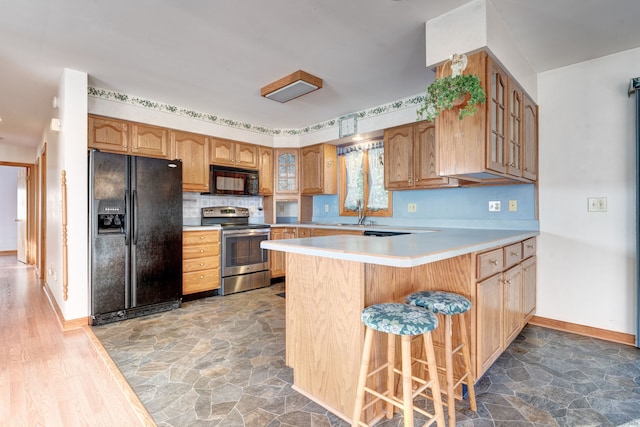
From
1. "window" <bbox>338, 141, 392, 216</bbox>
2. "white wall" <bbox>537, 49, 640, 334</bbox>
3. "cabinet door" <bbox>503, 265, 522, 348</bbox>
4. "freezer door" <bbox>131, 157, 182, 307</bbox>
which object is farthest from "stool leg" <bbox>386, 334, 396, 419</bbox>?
"window" <bbox>338, 141, 392, 216</bbox>

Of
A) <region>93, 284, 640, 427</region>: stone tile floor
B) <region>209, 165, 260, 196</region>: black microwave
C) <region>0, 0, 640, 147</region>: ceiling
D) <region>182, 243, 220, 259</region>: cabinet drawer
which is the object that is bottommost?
<region>93, 284, 640, 427</region>: stone tile floor

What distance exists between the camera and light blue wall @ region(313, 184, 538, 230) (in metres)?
3.02

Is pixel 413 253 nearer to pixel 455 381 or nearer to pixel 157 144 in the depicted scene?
pixel 455 381

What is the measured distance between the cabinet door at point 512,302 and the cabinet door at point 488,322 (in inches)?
4.7

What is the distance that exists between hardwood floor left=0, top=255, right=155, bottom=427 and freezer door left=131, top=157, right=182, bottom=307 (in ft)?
2.07

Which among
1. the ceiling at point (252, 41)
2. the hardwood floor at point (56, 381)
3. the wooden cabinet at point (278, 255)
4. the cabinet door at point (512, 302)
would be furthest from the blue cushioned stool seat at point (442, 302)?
the wooden cabinet at point (278, 255)

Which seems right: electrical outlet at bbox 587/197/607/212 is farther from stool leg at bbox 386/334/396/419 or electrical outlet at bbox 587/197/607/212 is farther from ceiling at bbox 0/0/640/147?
stool leg at bbox 386/334/396/419

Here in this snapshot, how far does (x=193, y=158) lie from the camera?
400 cm

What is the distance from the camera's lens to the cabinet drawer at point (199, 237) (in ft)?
12.1

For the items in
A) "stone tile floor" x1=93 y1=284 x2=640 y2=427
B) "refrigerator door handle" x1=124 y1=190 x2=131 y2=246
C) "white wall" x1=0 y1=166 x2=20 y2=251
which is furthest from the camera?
"white wall" x1=0 y1=166 x2=20 y2=251

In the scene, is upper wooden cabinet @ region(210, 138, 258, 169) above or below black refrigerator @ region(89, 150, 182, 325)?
above

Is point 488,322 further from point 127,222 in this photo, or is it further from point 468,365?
A: point 127,222

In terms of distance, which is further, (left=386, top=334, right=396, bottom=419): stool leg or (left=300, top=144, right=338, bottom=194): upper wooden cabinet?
(left=300, top=144, right=338, bottom=194): upper wooden cabinet

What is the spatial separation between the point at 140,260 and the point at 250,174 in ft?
6.31
